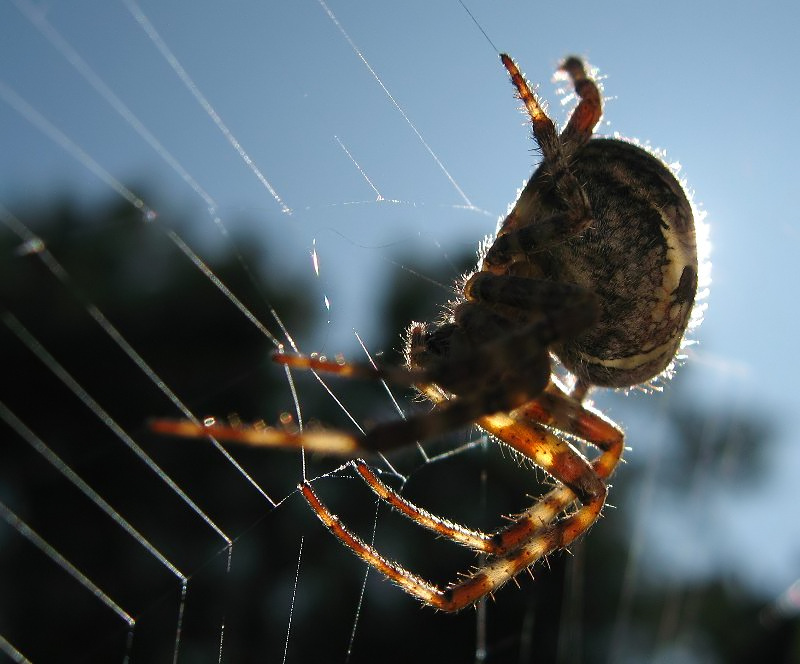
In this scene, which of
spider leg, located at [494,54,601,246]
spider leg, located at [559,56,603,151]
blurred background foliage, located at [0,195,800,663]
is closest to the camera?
spider leg, located at [494,54,601,246]

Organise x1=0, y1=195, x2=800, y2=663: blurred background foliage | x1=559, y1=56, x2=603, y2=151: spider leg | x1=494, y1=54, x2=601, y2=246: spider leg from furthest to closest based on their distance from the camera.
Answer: x1=0, y1=195, x2=800, y2=663: blurred background foliage → x1=559, y1=56, x2=603, y2=151: spider leg → x1=494, y1=54, x2=601, y2=246: spider leg

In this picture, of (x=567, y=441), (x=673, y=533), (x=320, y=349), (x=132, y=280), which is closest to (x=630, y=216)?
(x=567, y=441)

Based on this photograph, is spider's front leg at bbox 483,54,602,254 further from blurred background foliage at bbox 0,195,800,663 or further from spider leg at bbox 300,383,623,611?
blurred background foliage at bbox 0,195,800,663

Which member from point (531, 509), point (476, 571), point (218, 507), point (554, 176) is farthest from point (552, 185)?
point (218, 507)

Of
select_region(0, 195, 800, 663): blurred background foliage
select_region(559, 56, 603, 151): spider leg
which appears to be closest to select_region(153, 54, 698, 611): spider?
select_region(559, 56, 603, 151): spider leg

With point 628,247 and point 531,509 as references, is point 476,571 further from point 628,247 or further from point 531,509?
point 628,247

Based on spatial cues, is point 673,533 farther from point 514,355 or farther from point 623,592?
point 514,355

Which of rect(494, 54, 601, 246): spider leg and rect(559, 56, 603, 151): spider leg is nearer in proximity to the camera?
rect(494, 54, 601, 246): spider leg
